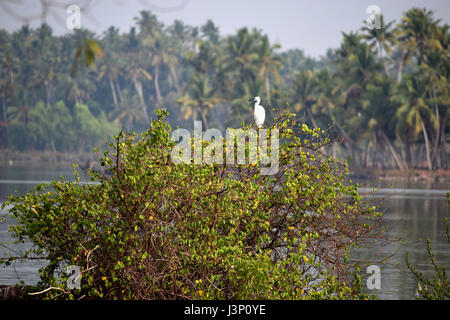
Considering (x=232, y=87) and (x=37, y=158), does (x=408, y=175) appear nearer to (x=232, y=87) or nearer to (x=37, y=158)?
(x=232, y=87)

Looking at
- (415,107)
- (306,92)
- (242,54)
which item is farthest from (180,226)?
(242,54)

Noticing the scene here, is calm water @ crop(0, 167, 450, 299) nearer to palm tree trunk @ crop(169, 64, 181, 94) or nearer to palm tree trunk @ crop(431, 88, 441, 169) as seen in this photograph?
palm tree trunk @ crop(431, 88, 441, 169)

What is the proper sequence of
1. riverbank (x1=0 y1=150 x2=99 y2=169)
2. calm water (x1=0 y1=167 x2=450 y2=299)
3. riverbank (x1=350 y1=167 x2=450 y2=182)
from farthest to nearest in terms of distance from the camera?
riverbank (x1=0 y1=150 x2=99 y2=169) < riverbank (x1=350 y1=167 x2=450 y2=182) < calm water (x1=0 y1=167 x2=450 y2=299)

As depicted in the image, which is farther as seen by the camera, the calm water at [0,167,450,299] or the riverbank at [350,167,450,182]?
the riverbank at [350,167,450,182]

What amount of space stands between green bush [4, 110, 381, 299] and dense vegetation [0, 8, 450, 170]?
80.0 feet

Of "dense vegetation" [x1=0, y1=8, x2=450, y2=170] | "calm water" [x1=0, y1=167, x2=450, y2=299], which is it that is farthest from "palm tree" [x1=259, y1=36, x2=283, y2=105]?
"calm water" [x1=0, y1=167, x2=450, y2=299]

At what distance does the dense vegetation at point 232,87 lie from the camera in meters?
55.2

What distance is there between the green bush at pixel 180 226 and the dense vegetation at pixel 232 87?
2440 centimetres

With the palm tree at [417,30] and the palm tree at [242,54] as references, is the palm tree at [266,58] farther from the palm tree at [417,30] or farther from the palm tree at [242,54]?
the palm tree at [417,30]

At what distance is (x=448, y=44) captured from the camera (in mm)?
56406

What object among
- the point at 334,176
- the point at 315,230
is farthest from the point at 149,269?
the point at 334,176

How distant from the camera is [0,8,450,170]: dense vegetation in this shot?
55.2 meters

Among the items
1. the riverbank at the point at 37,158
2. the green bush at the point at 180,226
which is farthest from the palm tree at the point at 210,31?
the green bush at the point at 180,226
